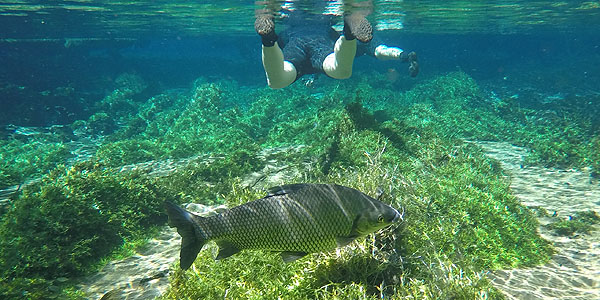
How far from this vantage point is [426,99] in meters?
19.1

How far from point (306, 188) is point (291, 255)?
59 cm

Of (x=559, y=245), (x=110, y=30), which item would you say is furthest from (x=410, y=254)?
(x=110, y=30)

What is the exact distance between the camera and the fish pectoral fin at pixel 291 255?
7.62 feet

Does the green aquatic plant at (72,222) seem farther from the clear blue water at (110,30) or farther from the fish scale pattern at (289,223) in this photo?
the clear blue water at (110,30)

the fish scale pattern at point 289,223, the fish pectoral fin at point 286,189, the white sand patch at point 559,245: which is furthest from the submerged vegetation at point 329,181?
the fish pectoral fin at point 286,189

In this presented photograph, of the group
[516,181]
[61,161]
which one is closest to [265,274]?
[516,181]

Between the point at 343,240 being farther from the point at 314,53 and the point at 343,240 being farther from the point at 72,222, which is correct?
the point at 314,53

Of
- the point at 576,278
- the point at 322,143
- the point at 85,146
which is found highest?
the point at 322,143

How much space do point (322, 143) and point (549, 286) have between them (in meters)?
6.28

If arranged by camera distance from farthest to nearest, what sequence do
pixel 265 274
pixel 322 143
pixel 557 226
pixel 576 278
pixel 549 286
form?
pixel 322 143 → pixel 557 226 → pixel 576 278 → pixel 549 286 → pixel 265 274

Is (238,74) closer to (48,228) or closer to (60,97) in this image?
(60,97)

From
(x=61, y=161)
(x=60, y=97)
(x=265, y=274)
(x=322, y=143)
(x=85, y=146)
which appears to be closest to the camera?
(x=265, y=274)

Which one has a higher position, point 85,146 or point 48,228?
point 48,228

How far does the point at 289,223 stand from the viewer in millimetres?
2354
